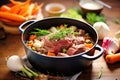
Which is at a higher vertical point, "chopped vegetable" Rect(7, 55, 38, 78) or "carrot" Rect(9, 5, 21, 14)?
"carrot" Rect(9, 5, 21, 14)

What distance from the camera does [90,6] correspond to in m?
1.63

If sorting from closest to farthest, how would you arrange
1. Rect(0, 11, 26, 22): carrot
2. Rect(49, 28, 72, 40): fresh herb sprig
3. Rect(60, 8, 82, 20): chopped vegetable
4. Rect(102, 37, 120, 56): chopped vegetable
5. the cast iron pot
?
the cast iron pot < Rect(49, 28, 72, 40): fresh herb sprig < Rect(102, 37, 120, 56): chopped vegetable < Rect(0, 11, 26, 22): carrot < Rect(60, 8, 82, 20): chopped vegetable

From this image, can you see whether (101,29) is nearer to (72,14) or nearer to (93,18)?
(93,18)

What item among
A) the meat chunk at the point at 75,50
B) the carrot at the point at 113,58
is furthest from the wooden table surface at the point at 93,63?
the meat chunk at the point at 75,50

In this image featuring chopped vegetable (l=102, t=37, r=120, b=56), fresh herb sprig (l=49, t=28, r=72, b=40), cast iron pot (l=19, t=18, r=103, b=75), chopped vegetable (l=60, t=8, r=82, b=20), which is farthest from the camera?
chopped vegetable (l=60, t=8, r=82, b=20)

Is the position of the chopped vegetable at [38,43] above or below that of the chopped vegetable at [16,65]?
above

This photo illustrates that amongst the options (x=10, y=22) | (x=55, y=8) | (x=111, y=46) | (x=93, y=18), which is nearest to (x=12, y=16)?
(x=10, y=22)

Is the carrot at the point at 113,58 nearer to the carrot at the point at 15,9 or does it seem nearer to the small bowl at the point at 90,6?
the small bowl at the point at 90,6

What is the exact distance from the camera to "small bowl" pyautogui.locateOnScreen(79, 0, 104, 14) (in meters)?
1.57

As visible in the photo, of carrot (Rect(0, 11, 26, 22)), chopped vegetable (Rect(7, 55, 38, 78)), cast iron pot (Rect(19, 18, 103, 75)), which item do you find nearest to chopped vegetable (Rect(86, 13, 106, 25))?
cast iron pot (Rect(19, 18, 103, 75))

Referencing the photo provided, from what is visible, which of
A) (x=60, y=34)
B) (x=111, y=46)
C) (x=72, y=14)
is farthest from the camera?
(x=72, y=14)

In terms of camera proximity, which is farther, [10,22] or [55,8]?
[55,8]

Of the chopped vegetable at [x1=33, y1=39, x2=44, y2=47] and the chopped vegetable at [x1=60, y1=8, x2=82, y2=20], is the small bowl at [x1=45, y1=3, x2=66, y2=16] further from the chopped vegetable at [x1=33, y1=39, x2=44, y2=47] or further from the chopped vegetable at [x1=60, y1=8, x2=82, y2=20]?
the chopped vegetable at [x1=33, y1=39, x2=44, y2=47]

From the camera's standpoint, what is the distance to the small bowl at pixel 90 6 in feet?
5.15
